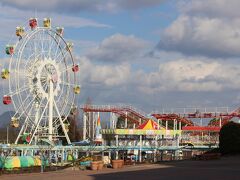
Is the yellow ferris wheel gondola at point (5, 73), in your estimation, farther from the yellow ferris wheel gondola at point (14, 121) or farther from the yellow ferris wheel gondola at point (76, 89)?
the yellow ferris wheel gondola at point (76, 89)

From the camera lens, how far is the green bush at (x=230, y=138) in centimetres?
6270

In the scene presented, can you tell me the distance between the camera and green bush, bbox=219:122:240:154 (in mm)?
62703

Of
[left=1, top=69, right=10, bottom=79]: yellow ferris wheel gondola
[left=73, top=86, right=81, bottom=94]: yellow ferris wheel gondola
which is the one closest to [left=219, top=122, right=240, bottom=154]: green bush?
[left=73, top=86, right=81, bottom=94]: yellow ferris wheel gondola

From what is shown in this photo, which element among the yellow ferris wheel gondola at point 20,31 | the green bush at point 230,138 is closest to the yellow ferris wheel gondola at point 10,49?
the yellow ferris wheel gondola at point 20,31

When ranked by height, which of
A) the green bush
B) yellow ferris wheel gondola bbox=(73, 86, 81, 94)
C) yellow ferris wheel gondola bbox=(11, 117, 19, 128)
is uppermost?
yellow ferris wheel gondola bbox=(73, 86, 81, 94)

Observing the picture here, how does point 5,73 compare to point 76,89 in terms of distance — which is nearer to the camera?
point 5,73

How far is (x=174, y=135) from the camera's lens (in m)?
73.1

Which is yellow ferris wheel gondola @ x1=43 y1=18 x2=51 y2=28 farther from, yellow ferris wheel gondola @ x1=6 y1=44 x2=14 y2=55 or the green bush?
the green bush

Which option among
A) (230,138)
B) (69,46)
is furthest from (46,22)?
(230,138)

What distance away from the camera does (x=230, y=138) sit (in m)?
63.0

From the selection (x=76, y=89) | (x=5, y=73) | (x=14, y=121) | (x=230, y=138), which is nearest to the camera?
(x=5, y=73)

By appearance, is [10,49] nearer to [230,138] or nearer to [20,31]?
[20,31]

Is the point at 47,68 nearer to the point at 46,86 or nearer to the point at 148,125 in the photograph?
the point at 46,86

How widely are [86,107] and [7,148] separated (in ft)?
109
